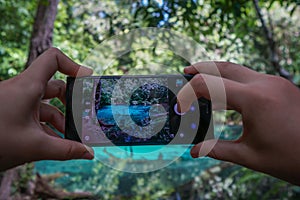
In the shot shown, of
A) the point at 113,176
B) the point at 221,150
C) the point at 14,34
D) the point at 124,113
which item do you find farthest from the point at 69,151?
the point at 113,176

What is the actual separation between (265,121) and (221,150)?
10 cm

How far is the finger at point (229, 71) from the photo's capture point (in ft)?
1.82

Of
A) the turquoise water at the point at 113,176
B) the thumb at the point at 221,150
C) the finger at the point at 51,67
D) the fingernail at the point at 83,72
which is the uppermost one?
the finger at the point at 51,67

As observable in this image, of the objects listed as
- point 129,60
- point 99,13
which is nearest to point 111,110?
point 129,60

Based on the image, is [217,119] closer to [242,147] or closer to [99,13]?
[242,147]

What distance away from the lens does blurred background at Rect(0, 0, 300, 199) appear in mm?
1664

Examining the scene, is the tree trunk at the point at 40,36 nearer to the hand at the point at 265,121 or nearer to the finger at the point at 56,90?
the finger at the point at 56,90

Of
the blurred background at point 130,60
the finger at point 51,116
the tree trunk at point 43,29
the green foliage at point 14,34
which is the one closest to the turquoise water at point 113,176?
the blurred background at point 130,60

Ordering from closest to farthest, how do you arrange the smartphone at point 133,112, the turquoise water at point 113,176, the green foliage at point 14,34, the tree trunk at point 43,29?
the smartphone at point 133,112 → the tree trunk at point 43,29 → the green foliage at point 14,34 → the turquoise water at point 113,176

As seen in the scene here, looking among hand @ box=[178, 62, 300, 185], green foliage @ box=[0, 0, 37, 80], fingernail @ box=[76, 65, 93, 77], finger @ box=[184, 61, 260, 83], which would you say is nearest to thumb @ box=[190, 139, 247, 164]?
hand @ box=[178, 62, 300, 185]

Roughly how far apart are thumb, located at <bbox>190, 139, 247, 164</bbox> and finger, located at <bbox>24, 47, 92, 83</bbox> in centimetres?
24

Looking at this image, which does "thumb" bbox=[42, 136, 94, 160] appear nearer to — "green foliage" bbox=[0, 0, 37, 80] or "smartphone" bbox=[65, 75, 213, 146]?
"smartphone" bbox=[65, 75, 213, 146]

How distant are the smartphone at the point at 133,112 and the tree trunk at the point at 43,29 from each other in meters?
1.04

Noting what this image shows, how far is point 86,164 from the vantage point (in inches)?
80.2
